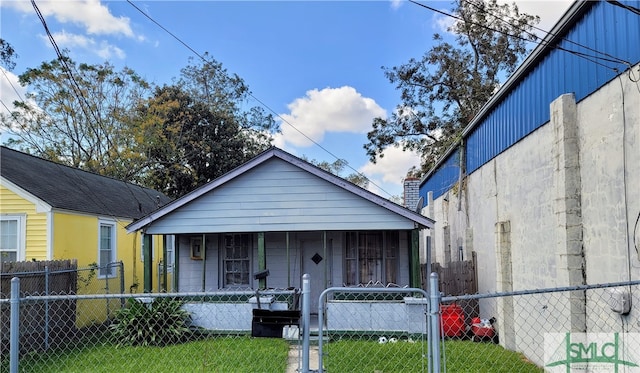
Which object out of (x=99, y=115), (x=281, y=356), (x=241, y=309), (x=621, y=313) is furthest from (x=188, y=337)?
(x=99, y=115)

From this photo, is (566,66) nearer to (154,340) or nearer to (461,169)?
(461,169)

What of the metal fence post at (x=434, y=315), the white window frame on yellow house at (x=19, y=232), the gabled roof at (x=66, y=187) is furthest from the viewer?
the gabled roof at (x=66, y=187)

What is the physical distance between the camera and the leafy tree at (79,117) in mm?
24391

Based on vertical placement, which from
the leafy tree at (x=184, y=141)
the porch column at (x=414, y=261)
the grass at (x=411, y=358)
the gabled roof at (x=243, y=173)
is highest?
the leafy tree at (x=184, y=141)

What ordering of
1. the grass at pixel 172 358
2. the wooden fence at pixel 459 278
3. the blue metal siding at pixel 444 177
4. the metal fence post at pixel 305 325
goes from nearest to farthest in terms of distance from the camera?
the metal fence post at pixel 305 325
the grass at pixel 172 358
the wooden fence at pixel 459 278
the blue metal siding at pixel 444 177

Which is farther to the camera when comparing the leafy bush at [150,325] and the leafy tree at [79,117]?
the leafy tree at [79,117]

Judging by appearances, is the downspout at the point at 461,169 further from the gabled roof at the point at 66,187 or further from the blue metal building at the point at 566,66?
the gabled roof at the point at 66,187

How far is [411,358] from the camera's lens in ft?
26.0

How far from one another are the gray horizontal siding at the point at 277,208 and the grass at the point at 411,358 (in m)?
2.78

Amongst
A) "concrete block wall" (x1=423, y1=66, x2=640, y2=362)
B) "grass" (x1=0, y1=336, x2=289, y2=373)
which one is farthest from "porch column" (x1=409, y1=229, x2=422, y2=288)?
"grass" (x1=0, y1=336, x2=289, y2=373)

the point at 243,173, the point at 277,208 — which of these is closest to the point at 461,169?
the point at 277,208

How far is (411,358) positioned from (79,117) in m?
24.5

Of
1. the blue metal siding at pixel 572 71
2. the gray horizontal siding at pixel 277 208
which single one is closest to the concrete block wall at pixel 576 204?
the blue metal siding at pixel 572 71

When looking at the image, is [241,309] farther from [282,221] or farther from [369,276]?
[369,276]
